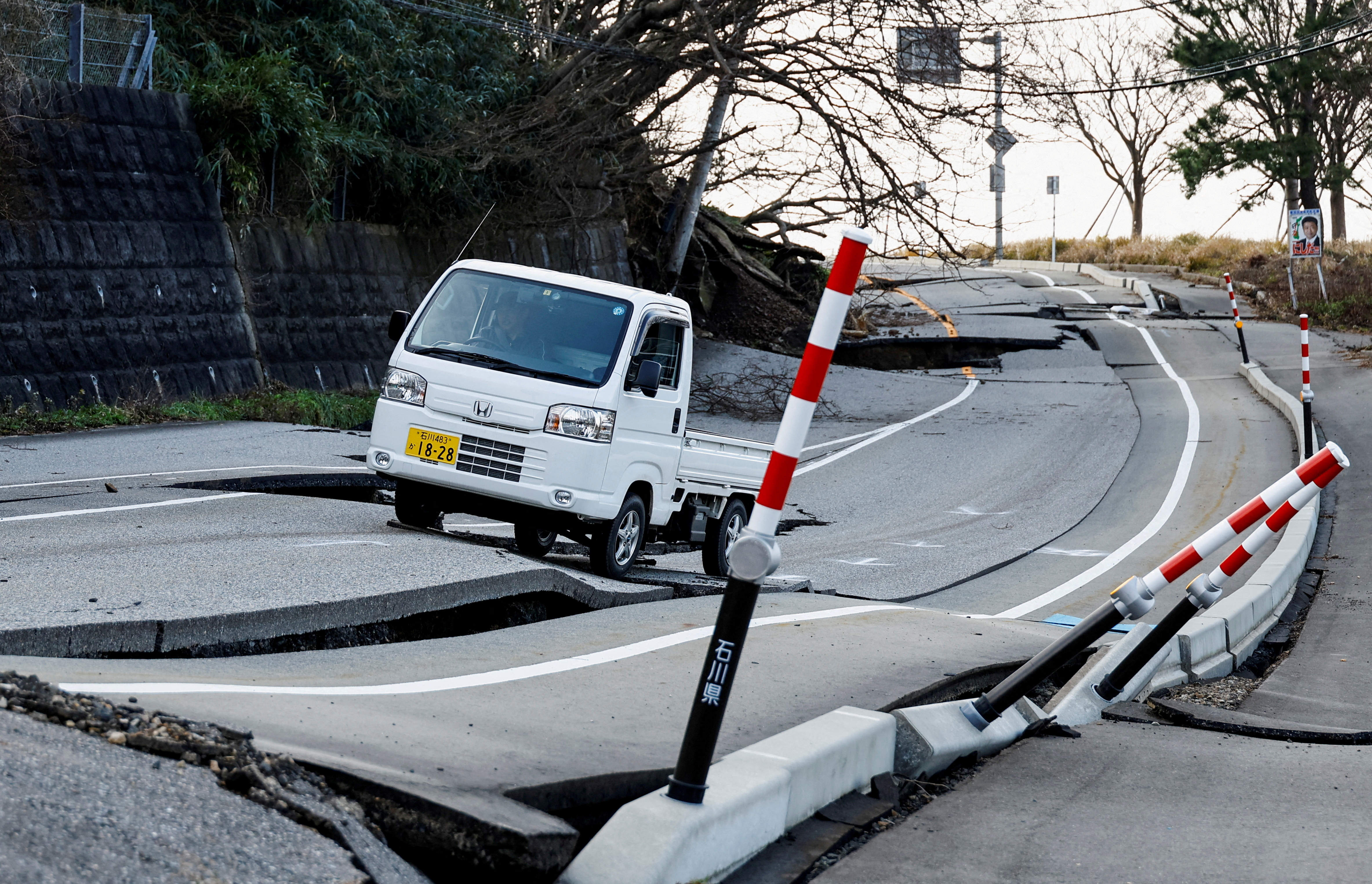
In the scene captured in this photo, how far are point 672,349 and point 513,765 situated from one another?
19.3ft

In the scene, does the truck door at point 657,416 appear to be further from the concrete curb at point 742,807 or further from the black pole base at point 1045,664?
the concrete curb at point 742,807

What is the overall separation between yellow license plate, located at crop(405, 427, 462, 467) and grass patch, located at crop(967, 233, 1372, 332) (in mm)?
14954

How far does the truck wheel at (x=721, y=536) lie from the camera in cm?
1079

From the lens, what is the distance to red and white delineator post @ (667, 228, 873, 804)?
387cm

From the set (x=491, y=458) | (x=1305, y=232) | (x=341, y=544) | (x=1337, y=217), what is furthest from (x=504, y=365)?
(x=1337, y=217)

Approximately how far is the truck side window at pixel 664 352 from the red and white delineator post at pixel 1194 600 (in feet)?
12.6

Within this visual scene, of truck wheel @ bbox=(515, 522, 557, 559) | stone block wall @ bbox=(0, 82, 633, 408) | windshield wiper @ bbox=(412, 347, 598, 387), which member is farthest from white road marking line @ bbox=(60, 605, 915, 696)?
stone block wall @ bbox=(0, 82, 633, 408)

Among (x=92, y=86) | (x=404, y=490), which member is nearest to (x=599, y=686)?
(x=404, y=490)

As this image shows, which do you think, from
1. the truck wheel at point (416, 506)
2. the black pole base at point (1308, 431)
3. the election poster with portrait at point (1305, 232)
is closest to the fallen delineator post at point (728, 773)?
the truck wheel at point (416, 506)

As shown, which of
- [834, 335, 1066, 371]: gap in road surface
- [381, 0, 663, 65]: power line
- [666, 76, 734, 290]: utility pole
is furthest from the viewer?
[834, 335, 1066, 371]: gap in road surface

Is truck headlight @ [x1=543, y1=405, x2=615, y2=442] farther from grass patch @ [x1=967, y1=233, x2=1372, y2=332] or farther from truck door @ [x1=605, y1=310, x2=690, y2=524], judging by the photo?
grass patch @ [x1=967, y1=233, x2=1372, y2=332]

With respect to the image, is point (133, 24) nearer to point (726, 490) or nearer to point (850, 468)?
point (850, 468)

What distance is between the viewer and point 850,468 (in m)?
17.8

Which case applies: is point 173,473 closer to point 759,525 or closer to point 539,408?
point 539,408
